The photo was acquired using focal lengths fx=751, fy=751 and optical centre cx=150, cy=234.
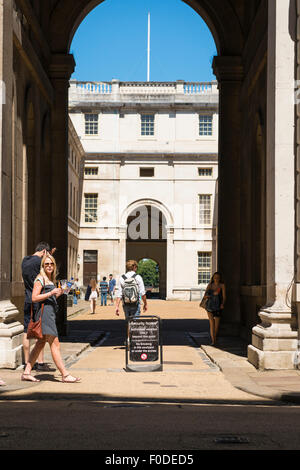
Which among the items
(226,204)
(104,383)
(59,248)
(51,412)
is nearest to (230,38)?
(226,204)

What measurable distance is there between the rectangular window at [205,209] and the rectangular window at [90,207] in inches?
291

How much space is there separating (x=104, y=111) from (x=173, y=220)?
9260 mm

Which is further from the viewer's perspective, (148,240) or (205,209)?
(148,240)

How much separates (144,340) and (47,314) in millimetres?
2032

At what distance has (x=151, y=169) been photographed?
53.6 metres

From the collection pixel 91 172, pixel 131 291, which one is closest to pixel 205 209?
pixel 91 172

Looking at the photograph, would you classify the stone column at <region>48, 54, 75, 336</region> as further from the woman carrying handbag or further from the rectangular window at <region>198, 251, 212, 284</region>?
the rectangular window at <region>198, 251, 212, 284</region>

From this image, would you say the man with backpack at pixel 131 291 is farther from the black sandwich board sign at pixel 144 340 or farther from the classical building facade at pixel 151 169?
the classical building facade at pixel 151 169

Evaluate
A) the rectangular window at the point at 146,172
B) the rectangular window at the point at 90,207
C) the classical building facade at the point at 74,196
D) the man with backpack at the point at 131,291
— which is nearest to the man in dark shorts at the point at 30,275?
the man with backpack at the point at 131,291

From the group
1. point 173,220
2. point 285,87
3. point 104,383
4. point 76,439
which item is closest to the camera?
point 76,439

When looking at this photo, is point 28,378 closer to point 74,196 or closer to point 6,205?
point 6,205

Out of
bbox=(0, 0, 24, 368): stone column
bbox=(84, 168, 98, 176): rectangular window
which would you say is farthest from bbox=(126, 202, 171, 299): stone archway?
bbox=(0, 0, 24, 368): stone column
